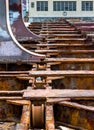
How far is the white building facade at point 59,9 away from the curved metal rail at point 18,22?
149ft

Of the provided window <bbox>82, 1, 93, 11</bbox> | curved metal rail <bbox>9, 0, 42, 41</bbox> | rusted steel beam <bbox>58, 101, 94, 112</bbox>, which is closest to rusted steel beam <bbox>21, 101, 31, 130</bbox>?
rusted steel beam <bbox>58, 101, 94, 112</bbox>

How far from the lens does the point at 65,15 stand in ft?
206

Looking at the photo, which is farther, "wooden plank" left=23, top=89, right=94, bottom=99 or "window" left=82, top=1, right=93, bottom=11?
"window" left=82, top=1, right=93, bottom=11

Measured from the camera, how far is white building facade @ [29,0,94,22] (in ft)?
205

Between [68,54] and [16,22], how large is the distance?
19.1ft

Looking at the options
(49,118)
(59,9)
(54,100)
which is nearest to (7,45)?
(54,100)

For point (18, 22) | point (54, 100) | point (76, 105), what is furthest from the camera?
point (18, 22)

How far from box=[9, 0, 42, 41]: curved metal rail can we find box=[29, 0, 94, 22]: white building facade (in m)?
45.5

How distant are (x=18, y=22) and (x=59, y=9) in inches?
1869

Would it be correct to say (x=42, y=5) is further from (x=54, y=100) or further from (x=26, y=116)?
(x=26, y=116)

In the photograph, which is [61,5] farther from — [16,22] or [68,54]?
[68,54]

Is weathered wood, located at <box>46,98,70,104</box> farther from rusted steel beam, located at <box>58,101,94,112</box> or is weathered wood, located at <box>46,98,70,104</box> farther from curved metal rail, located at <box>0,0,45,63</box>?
curved metal rail, located at <box>0,0,45,63</box>

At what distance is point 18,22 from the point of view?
16125mm

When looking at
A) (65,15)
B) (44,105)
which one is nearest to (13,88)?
(44,105)
